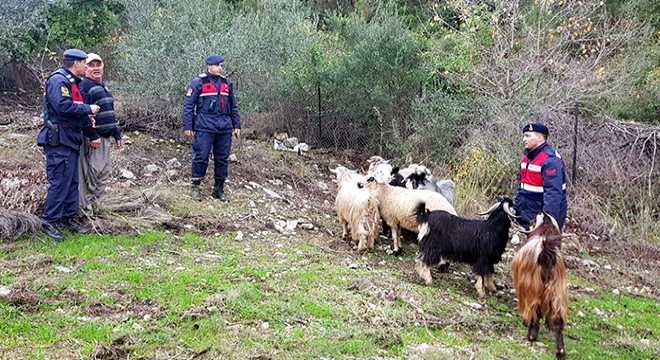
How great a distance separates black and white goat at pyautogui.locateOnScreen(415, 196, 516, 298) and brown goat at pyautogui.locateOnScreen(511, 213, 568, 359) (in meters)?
0.90

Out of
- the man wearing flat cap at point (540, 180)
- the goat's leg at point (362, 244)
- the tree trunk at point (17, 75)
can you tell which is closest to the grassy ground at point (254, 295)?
the goat's leg at point (362, 244)

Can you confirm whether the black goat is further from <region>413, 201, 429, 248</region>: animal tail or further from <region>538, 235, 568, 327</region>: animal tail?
<region>538, 235, 568, 327</region>: animal tail

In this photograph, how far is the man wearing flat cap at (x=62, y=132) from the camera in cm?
597

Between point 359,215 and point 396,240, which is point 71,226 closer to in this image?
point 359,215

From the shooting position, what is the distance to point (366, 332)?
462 centimetres

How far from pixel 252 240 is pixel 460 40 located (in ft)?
25.3

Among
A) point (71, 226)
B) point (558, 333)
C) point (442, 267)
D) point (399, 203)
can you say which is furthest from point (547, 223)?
point (71, 226)

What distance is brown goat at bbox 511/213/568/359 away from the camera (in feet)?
15.4

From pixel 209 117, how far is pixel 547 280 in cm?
529

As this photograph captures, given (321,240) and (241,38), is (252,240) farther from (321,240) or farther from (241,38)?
(241,38)

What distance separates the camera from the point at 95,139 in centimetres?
641

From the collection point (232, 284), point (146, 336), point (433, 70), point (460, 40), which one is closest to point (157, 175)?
point (232, 284)

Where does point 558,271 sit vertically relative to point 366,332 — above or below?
above

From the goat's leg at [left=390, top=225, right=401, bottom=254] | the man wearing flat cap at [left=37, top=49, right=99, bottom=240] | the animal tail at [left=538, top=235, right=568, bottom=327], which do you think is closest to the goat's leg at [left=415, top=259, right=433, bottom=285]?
the goat's leg at [left=390, top=225, right=401, bottom=254]
